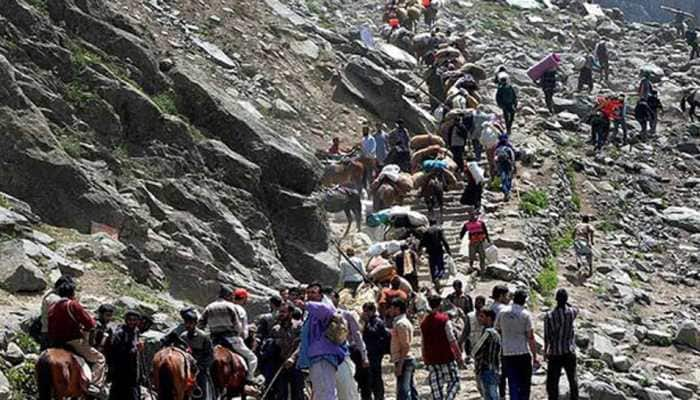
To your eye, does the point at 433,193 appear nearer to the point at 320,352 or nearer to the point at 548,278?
the point at 548,278

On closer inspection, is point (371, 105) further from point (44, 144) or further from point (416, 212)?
point (44, 144)

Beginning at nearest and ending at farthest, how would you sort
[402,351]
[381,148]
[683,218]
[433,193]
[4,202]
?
[402,351] < [4,202] < [433,193] < [381,148] < [683,218]

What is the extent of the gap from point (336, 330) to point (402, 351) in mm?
1807

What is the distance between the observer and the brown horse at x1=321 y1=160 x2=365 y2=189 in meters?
25.5

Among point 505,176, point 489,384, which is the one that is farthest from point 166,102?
point 489,384

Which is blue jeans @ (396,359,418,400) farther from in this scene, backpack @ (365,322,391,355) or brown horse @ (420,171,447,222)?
brown horse @ (420,171,447,222)

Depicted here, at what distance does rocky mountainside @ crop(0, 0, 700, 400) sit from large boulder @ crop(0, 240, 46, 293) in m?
0.02

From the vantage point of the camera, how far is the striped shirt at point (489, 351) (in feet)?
46.1

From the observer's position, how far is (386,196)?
24578 millimetres

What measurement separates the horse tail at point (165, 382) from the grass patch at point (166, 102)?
10353 millimetres

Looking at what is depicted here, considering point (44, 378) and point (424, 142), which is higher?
point (424, 142)

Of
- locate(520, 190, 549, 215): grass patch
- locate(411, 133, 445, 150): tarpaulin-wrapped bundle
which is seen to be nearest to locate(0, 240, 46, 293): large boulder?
locate(520, 190, 549, 215): grass patch

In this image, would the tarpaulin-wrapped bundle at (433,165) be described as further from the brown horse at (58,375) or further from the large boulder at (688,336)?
the brown horse at (58,375)

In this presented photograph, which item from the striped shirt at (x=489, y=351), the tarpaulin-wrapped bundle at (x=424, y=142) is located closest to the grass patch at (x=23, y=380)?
the striped shirt at (x=489, y=351)
